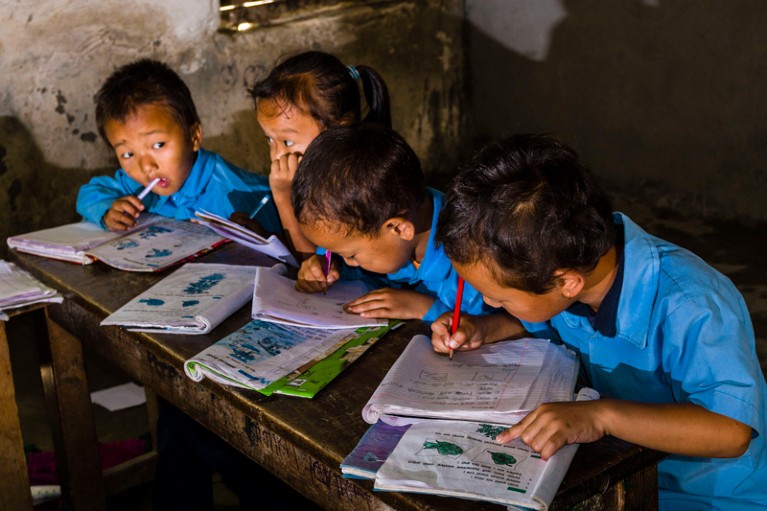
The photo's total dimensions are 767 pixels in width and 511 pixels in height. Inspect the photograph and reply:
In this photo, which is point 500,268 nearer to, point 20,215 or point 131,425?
point 131,425

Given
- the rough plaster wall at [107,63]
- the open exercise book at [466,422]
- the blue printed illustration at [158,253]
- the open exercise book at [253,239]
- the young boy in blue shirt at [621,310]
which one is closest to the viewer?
the open exercise book at [466,422]

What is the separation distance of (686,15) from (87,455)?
150 inches

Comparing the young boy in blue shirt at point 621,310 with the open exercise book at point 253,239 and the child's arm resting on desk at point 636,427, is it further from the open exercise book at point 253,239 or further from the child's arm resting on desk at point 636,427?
the open exercise book at point 253,239

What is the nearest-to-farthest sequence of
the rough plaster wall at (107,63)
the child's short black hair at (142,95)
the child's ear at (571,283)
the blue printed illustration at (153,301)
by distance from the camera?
the child's ear at (571,283) → the blue printed illustration at (153,301) → the child's short black hair at (142,95) → the rough plaster wall at (107,63)

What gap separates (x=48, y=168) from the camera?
13.8 ft

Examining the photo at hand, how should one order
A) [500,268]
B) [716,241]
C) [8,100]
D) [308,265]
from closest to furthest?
[500,268]
[308,265]
[8,100]
[716,241]


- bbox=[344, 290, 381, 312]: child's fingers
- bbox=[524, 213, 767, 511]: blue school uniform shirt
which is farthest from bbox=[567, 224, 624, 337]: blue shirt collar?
bbox=[344, 290, 381, 312]: child's fingers

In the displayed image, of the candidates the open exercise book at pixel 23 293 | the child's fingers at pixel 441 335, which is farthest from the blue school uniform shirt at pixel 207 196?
the child's fingers at pixel 441 335

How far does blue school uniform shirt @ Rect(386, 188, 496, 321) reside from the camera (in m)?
1.99

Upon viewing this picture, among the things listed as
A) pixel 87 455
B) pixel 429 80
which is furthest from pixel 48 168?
pixel 429 80

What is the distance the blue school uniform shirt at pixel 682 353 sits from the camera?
1.44 meters

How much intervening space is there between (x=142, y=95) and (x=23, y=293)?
80 centimetres

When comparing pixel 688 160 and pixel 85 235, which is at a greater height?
pixel 85 235

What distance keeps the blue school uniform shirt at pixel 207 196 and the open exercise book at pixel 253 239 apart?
0.40 metres
